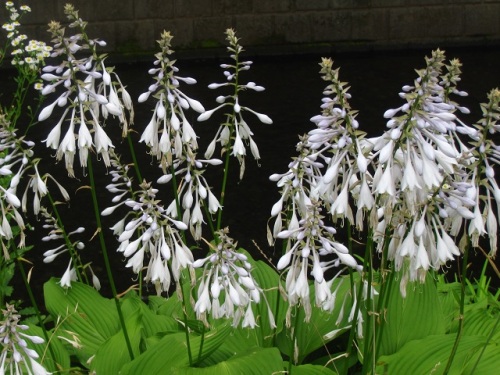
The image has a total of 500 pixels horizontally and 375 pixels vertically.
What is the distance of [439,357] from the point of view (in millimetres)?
2738

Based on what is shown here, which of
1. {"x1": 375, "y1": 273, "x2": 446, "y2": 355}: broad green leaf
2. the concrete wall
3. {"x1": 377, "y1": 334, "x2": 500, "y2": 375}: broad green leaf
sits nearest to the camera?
{"x1": 377, "y1": 334, "x2": 500, "y2": 375}: broad green leaf

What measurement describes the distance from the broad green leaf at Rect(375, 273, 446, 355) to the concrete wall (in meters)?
10.2

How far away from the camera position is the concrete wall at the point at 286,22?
12703mm

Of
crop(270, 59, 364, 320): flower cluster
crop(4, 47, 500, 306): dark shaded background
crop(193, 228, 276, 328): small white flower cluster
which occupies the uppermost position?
crop(270, 59, 364, 320): flower cluster

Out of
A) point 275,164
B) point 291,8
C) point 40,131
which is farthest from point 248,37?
point 275,164

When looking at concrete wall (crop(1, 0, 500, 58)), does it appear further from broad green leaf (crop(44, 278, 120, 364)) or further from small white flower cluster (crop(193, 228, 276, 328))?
small white flower cluster (crop(193, 228, 276, 328))

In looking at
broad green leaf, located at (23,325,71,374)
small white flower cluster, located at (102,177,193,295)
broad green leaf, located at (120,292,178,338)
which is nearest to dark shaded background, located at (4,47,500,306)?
broad green leaf, located at (120,292,178,338)

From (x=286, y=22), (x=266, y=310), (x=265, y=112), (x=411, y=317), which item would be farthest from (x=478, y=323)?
(x=286, y=22)

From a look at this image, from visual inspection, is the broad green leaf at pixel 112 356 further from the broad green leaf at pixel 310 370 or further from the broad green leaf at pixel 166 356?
the broad green leaf at pixel 310 370

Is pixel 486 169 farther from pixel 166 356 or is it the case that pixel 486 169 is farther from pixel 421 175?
pixel 166 356

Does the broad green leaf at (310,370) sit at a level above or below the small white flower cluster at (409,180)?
below

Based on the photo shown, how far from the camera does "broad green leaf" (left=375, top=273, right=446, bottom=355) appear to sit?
9.71ft

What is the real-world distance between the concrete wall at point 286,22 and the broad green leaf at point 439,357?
413 inches

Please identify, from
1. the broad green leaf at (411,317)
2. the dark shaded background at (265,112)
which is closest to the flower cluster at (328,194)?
the broad green leaf at (411,317)
